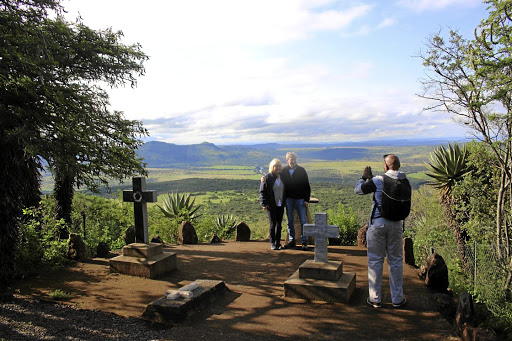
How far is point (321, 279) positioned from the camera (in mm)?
5477

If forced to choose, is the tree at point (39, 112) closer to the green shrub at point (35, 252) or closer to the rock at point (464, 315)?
the green shrub at point (35, 252)

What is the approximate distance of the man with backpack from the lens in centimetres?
482

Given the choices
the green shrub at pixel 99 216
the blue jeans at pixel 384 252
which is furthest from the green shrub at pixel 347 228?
the green shrub at pixel 99 216

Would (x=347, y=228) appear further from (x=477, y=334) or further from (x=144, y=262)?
(x=477, y=334)

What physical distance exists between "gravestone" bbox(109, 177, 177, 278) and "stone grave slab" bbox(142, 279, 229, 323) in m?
1.45

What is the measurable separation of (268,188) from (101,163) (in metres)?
3.48

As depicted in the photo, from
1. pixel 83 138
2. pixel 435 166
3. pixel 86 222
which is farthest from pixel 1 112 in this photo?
pixel 435 166

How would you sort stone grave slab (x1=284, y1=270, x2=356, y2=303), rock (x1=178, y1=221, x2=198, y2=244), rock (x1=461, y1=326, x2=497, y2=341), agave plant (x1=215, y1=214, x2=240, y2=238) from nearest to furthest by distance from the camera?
1. rock (x1=461, y1=326, x2=497, y2=341)
2. stone grave slab (x1=284, y1=270, x2=356, y2=303)
3. rock (x1=178, y1=221, x2=198, y2=244)
4. agave plant (x1=215, y1=214, x2=240, y2=238)

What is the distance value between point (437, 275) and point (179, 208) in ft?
32.7

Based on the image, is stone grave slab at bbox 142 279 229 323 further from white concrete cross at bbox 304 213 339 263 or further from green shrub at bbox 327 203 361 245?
green shrub at bbox 327 203 361 245

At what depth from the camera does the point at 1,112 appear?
5656 millimetres

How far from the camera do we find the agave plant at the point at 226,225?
12.6 metres

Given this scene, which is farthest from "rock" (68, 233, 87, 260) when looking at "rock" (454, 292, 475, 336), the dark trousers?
"rock" (454, 292, 475, 336)

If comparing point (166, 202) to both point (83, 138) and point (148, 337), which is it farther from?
point (148, 337)
